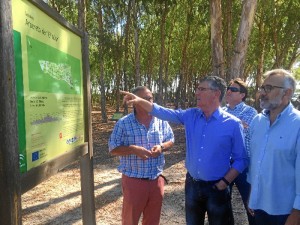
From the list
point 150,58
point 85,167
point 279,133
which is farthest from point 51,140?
point 150,58

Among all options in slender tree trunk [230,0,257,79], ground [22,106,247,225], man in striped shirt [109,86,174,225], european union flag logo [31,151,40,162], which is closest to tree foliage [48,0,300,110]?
slender tree trunk [230,0,257,79]

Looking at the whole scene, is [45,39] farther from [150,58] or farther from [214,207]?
[150,58]

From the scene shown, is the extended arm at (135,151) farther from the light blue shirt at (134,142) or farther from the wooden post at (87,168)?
the wooden post at (87,168)

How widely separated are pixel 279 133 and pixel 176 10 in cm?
2332

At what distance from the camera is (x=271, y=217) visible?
2693 millimetres

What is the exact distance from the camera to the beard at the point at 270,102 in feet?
8.64

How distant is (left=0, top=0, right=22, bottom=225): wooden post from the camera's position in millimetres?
1665

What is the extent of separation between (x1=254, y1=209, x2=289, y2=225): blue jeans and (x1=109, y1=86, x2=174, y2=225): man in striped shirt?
1164 millimetres

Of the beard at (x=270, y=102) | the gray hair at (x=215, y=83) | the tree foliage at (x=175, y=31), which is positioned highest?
the tree foliage at (x=175, y=31)

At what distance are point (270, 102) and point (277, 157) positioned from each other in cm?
44

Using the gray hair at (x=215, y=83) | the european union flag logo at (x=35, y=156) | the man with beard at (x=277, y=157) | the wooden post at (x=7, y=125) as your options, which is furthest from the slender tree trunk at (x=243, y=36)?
the wooden post at (x=7, y=125)

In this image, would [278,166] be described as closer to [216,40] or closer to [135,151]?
[135,151]

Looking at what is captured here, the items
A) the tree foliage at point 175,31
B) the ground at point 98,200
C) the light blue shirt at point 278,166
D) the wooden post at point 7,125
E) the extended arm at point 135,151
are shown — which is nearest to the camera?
the wooden post at point 7,125

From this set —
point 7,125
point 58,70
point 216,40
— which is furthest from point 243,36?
point 7,125
